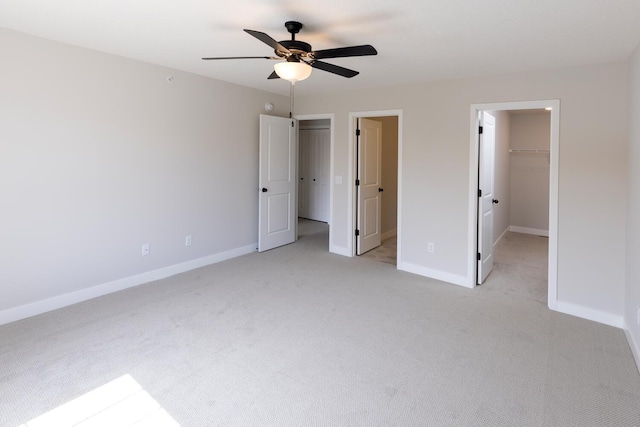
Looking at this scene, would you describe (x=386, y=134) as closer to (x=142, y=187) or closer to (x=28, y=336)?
(x=142, y=187)

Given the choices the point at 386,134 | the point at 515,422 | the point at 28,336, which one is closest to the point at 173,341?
the point at 28,336

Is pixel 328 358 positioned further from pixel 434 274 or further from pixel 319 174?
pixel 319 174

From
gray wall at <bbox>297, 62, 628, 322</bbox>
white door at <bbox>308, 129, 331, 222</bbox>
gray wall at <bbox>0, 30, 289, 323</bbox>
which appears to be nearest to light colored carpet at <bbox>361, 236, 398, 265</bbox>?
gray wall at <bbox>297, 62, 628, 322</bbox>

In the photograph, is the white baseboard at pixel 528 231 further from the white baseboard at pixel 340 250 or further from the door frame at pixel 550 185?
the white baseboard at pixel 340 250

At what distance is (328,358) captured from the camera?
2566 mm

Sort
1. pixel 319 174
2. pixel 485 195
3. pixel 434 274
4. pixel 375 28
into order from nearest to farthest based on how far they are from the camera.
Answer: pixel 375 28 < pixel 485 195 < pixel 434 274 < pixel 319 174

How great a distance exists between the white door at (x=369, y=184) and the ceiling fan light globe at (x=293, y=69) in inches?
103

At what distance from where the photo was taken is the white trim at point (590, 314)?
3.16m

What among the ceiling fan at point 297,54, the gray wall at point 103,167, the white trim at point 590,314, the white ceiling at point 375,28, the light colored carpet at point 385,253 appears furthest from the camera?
the light colored carpet at point 385,253

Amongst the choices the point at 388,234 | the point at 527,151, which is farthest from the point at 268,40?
the point at 527,151

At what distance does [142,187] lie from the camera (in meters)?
3.95

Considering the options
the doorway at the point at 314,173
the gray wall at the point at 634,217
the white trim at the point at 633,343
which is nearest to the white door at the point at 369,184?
the doorway at the point at 314,173

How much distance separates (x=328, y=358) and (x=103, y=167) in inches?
112

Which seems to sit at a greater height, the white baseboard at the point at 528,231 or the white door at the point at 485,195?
the white door at the point at 485,195
